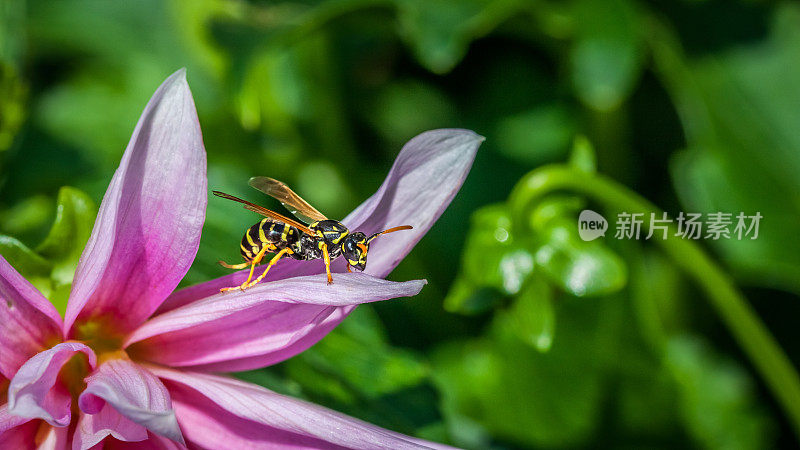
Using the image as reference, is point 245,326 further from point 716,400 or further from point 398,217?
point 716,400

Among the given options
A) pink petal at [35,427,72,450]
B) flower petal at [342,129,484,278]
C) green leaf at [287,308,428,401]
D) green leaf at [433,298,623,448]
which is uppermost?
flower petal at [342,129,484,278]

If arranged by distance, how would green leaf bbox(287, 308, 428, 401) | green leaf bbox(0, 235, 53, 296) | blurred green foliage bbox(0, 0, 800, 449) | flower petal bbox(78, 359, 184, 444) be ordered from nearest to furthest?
flower petal bbox(78, 359, 184, 444)
green leaf bbox(0, 235, 53, 296)
green leaf bbox(287, 308, 428, 401)
blurred green foliage bbox(0, 0, 800, 449)

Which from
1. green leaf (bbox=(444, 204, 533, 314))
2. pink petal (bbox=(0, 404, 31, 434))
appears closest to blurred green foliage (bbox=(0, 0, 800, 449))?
green leaf (bbox=(444, 204, 533, 314))


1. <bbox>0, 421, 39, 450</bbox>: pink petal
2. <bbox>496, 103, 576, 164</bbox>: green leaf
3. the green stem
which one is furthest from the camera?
<bbox>496, 103, 576, 164</bbox>: green leaf

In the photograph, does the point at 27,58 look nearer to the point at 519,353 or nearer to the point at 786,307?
the point at 519,353

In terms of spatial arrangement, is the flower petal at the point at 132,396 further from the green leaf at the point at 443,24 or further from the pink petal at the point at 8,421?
the green leaf at the point at 443,24

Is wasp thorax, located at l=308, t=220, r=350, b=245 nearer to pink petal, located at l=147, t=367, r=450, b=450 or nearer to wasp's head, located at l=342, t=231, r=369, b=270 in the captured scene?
wasp's head, located at l=342, t=231, r=369, b=270

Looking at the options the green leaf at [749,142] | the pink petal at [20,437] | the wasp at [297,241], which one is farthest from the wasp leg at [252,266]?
the green leaf at [749,142]

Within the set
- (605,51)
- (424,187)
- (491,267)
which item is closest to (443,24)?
(605,51)
